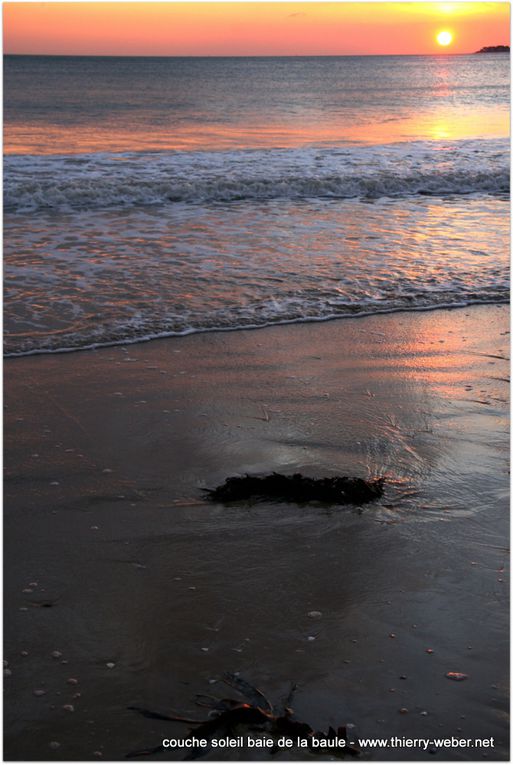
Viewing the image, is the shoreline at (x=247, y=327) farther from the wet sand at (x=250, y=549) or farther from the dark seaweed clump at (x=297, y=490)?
the dark seaweed clump at (x=297, y=490)

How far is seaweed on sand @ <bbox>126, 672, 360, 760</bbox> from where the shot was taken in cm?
231

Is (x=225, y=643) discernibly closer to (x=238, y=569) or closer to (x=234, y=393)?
(x=238, y=569)

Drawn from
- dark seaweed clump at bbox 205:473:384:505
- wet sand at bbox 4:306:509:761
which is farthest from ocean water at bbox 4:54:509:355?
dark seaweed clump at bbox 205:473:384:505

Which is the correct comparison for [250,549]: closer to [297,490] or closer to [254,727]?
[297,490]

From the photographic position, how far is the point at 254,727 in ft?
7.79

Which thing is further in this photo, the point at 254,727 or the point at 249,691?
the point at 249,691

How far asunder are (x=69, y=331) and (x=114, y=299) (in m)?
0.89

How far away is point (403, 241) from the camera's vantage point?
364 inches

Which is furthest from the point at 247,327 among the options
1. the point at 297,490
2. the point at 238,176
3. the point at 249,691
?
the point at 238,176

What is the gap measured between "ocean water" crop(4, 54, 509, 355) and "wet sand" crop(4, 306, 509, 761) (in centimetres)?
122

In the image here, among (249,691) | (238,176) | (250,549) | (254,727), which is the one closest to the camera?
(254,727)

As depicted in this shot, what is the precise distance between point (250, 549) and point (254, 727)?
3.17 feet

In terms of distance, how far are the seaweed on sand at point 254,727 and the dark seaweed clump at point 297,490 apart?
131cm

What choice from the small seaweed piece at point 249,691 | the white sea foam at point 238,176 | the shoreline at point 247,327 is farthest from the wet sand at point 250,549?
the white sea foam at point 238,176
